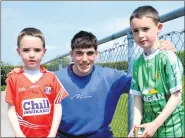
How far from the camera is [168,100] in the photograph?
247 centimetres

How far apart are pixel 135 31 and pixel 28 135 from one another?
1053mm

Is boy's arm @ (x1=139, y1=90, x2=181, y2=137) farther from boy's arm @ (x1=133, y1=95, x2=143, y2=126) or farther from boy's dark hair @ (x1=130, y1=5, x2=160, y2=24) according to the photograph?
boy's dark hair @ (x1=130, y1=5, x2=160, y2=24)

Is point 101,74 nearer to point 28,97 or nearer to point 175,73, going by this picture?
point 28,97

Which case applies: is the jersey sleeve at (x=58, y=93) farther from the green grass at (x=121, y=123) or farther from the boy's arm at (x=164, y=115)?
the green grass at (x=121, y=123)

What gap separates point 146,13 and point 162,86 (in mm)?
459

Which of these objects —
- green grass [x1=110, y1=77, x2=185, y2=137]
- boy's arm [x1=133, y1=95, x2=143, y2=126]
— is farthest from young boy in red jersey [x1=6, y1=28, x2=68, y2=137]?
green grass [x1=110, y1=77, x2=185, y2=137]

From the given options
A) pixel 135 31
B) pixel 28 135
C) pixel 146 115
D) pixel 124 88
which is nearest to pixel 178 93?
pixel 146 115

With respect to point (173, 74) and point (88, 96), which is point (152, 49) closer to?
point (173, 74)

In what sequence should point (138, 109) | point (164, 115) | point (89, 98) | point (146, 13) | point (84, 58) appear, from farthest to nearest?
point (89, 98) < point (84, 58) < point (138, 109) < point (146, 13) < point (164, 115)

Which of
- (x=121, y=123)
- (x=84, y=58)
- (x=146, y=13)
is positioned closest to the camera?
(x=146, y=13)

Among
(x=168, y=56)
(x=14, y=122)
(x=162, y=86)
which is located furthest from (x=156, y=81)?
(x=14, y=122)

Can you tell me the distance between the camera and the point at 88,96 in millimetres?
3283

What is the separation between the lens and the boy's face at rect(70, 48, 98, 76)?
316 cm

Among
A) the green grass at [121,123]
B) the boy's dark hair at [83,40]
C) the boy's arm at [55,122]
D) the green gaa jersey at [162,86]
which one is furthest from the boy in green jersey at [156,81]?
the green grass at [121,123]
